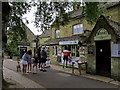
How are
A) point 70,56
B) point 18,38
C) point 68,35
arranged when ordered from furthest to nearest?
point 68,35
point 70,56
point 18,38

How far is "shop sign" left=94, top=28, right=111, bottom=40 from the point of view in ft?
56.3

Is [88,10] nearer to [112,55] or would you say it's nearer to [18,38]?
[18,38]

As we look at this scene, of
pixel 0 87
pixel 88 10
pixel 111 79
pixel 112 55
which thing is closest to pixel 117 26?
pixel 112 55

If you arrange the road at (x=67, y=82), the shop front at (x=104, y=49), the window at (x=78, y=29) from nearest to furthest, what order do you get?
1. the road at (x=67, y=82)
2. the shop front at (x=104, y=49)
3. the window at (x=78, y=29)

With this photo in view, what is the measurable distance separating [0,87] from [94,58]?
9.38 m

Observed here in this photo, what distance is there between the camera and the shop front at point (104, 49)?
1627 cm

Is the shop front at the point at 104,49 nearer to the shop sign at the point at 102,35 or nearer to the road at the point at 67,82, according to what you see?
the shop sign at the point at 102,35

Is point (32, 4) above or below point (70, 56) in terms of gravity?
above

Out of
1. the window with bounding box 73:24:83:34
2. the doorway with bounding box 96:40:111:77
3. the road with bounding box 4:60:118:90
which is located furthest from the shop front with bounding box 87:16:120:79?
the window with bounding box 73:24:83:34

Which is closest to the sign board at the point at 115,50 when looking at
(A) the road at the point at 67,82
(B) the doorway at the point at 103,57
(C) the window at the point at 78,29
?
(B) the doorway at the point at 103,57

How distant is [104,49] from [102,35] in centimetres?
126

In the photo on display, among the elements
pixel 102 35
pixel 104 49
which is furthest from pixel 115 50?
pixel 104 49

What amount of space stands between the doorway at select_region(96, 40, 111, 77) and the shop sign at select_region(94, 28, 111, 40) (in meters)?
0.49

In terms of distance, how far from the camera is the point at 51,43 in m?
28.6
